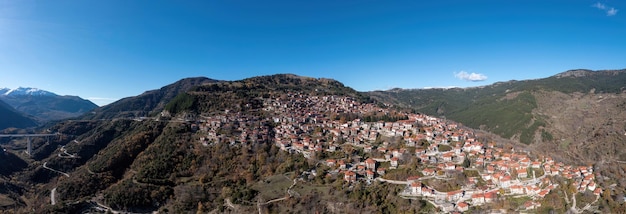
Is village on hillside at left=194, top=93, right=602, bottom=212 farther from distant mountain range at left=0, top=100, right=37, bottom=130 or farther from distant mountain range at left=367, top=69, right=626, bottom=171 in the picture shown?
distant mountain range at left=0, top=100, right=37, bottom=130

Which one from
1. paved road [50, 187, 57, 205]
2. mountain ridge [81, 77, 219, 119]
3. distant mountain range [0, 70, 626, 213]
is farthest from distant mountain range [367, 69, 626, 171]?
mountain ridge [81, 77, 219, 119]

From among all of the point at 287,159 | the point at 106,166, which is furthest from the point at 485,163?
the point at 106,166

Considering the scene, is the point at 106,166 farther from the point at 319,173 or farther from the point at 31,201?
the point at 319,173

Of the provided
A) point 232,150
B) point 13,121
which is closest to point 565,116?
point 232,150

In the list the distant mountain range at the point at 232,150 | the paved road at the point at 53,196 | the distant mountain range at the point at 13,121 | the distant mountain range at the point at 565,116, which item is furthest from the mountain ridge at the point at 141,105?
the distant mountain range at the point at 565,116

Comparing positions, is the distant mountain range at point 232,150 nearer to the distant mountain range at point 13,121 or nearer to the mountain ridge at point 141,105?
the mountain ridge at point 141,105

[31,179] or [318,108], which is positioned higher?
[318,108]

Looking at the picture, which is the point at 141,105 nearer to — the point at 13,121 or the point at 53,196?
the point at 13,121

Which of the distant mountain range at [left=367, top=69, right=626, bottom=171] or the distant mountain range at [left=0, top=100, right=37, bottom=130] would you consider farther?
the distant mountain range at [left=0, top=100, right=37, bottom=130]
